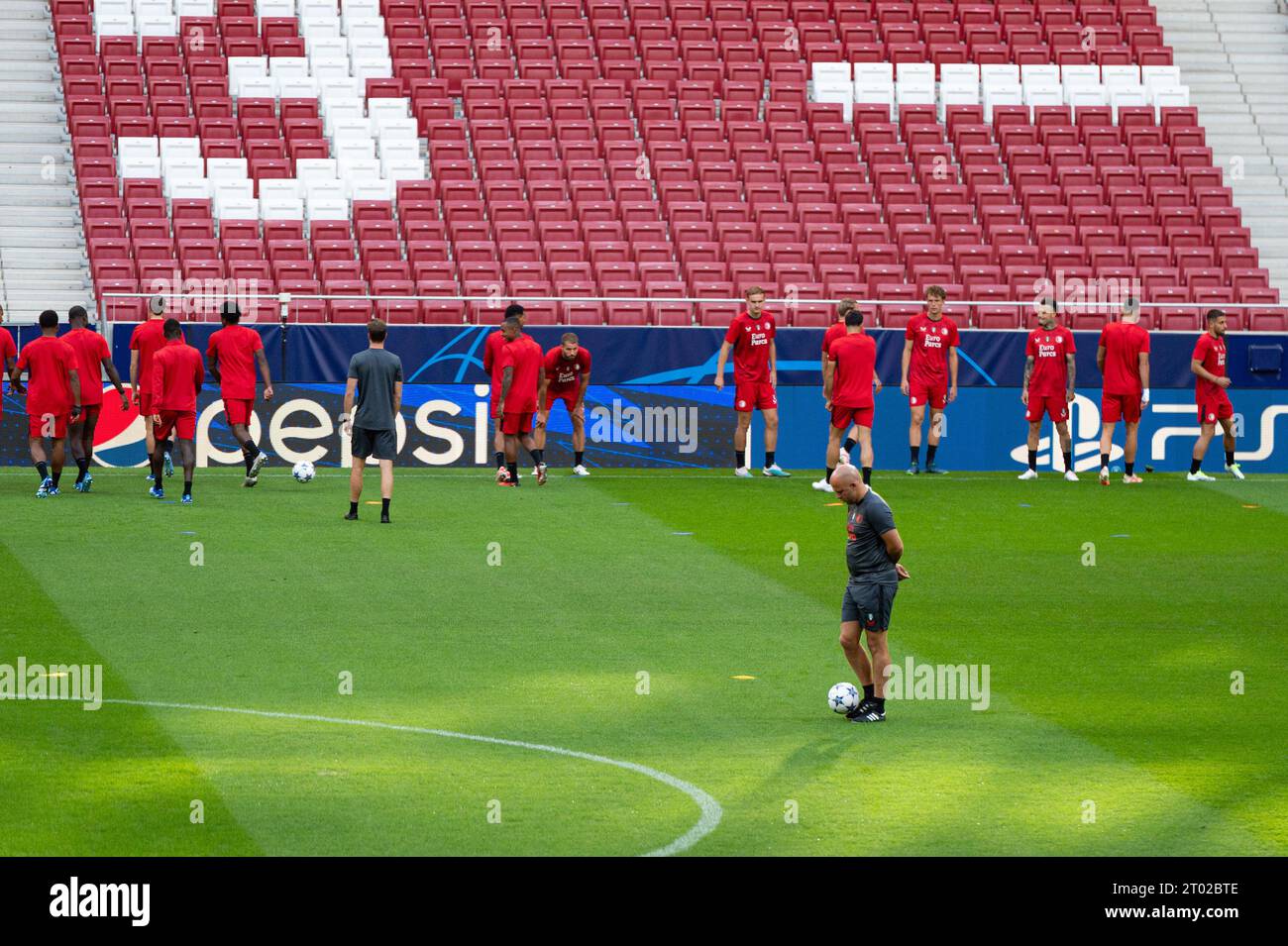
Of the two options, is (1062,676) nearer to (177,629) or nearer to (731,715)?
(731,715)

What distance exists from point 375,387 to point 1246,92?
73.6ft

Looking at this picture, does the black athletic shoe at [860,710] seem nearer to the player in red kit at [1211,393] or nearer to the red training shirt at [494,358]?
the red training shirt at [494,358]

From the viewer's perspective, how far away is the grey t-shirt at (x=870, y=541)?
11.9 metres

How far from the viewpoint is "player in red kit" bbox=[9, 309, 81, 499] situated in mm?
21812

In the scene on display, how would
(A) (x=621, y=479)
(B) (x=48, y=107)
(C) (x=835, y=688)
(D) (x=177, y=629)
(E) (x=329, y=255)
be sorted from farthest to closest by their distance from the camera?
(B) (x=48, y=107)
(E) (x=329, y=255)
(A) (x=621, y=479)
(D) (x=177, y=629)
(C) (x=835, y=688)

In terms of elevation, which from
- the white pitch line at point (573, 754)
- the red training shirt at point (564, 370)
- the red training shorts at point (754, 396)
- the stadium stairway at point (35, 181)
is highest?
the stadium stairway at point (35, 181)

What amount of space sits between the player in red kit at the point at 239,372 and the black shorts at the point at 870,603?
12634mm

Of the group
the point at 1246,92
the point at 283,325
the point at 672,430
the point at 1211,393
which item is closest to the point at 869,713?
the point at 672,430

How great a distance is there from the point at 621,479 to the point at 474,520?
443 cm

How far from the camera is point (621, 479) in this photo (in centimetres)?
2484

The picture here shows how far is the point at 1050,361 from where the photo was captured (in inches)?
1001

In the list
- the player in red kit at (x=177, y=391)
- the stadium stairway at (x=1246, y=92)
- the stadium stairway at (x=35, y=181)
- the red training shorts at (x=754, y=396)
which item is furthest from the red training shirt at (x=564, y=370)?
the stadium stairway at (x=1246, y=92)

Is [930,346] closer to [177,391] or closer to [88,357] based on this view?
[177,391]
